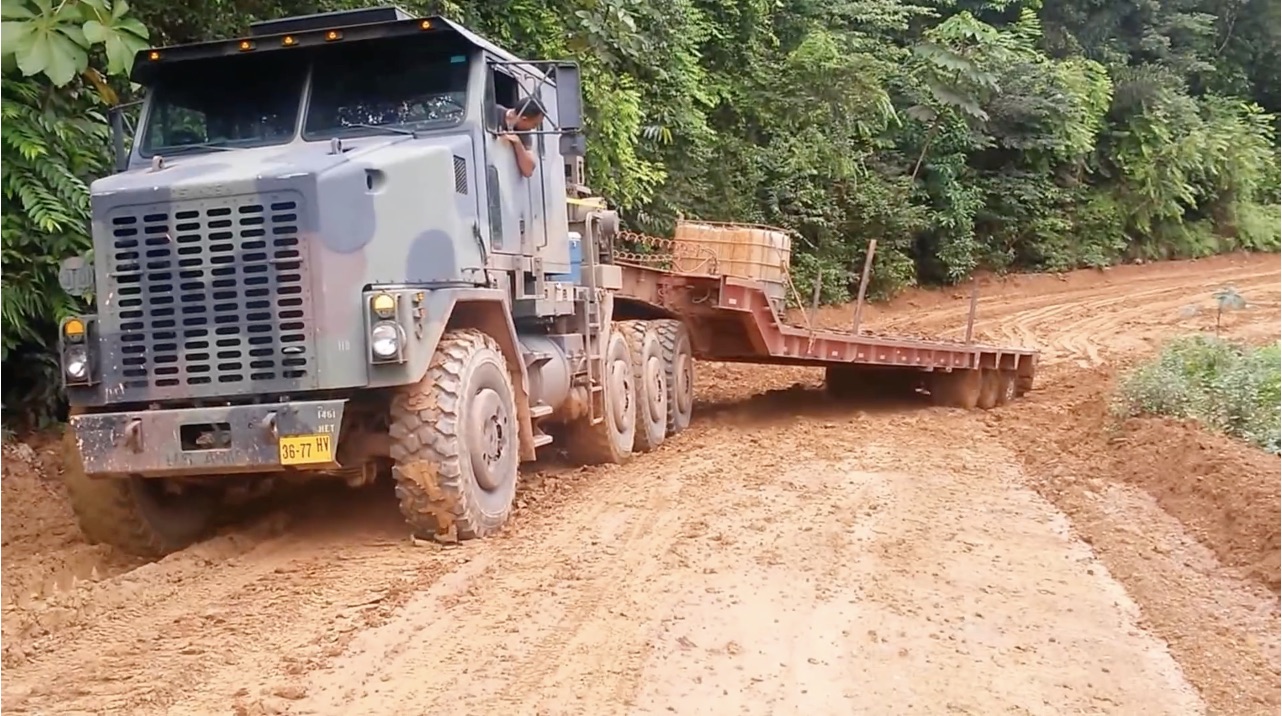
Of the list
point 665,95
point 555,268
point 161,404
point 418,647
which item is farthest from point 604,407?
point 665,95

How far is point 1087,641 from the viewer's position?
5062 mm

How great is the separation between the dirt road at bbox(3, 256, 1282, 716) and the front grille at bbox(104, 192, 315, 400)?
93cm

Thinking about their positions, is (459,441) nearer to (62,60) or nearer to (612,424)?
(62,60)

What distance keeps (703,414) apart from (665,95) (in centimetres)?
607

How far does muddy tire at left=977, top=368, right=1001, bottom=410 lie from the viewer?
13008mm

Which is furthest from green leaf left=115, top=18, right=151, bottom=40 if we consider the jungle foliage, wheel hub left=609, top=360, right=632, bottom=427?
wheel hub left=609, top=360, right=632, bottom=427

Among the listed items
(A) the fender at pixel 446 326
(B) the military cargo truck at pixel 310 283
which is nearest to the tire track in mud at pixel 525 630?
(B) the military cargo truck at pixel 310 283

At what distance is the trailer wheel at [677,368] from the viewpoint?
11.3m

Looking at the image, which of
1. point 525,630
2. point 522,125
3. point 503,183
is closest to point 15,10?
point 525,630

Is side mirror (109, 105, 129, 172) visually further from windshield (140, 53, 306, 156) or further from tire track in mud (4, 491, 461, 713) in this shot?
tire track in mud (4, 491, 461, 713)

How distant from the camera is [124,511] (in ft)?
22.3

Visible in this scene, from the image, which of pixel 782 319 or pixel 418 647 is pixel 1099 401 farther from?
pixel 418 647

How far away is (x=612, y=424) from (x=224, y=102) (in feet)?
12.3

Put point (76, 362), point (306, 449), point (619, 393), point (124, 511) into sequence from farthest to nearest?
point (619, 393) → point (124, 511) → point (76, 362) → point (306, 449)
